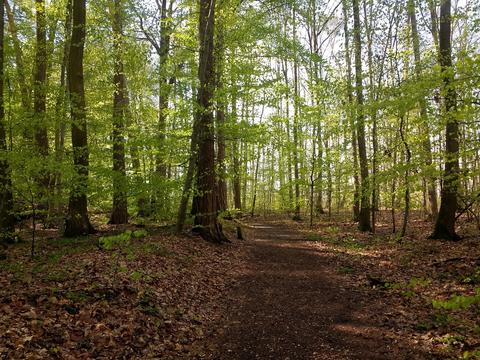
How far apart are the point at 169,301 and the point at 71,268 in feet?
7.86

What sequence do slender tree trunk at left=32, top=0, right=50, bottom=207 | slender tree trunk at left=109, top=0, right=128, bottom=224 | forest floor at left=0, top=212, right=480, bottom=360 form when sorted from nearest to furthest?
forest floor at left=0, top=212, right=480, bottom=360
slender tree trunk at left=32, top=0, right=50, bottom=207
slender tree trunk at left=109, top=0, right=128, bottom=224

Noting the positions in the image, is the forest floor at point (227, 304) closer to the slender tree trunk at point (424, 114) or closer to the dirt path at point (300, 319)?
the dirt path at point (300, 319)

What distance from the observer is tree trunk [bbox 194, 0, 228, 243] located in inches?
464

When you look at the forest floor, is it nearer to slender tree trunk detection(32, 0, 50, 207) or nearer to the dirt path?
the dirt path

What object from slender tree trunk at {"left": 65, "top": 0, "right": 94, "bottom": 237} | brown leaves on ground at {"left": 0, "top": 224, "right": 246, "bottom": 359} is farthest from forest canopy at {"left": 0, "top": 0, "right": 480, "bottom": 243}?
brown leaves on ground at {"left": 0, "top": 224, "right": 246, "bottom": 359}

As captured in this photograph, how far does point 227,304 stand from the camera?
7.55m

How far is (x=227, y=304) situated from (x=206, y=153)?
617cm

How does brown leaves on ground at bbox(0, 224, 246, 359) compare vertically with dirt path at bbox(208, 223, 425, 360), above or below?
above

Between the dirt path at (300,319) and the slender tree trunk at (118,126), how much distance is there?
4.85m

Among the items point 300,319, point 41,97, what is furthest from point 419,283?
point 41,97

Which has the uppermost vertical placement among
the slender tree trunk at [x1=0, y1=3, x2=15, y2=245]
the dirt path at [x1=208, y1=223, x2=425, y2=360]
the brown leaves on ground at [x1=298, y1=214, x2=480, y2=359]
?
the slender tree trunk at [x1=0, y1=3, x2=15, y2=245]

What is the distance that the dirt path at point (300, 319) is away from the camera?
5355mm

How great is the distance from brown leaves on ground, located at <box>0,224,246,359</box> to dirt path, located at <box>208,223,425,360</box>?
0.55 metres

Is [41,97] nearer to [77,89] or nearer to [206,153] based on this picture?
[77,89]
